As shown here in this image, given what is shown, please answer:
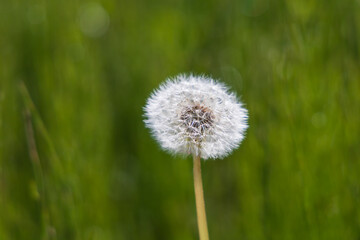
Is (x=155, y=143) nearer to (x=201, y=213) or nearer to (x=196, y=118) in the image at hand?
(x=196, y=118)

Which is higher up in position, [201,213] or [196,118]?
[196,118]

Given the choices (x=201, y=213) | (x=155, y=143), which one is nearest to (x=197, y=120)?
(x=201, y=213)

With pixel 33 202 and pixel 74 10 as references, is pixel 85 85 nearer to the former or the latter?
pixel 33 202

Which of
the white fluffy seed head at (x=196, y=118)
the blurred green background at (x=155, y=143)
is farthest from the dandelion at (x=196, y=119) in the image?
the blurred green background at (x=155, y=143)

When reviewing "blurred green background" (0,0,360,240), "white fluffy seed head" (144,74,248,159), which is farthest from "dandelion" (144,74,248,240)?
"blurred green background" (0,0,360,240)

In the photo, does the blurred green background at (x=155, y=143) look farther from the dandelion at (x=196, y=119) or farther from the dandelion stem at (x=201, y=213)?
the dandelion stem at (x=201, y=213)

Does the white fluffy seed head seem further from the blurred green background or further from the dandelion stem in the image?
the blurred green background

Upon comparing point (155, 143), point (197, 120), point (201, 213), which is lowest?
point (201, 213)
